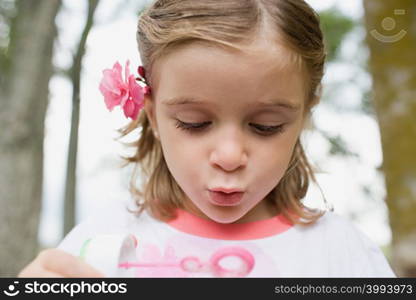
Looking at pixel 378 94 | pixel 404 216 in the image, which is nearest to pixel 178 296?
pixel 404 216

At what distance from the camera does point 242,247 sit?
1270 mm

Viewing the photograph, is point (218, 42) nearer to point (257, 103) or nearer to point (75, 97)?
point (257, 103)

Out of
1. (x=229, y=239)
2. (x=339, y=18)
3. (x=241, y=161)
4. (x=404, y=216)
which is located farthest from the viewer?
(x=339, y=18)

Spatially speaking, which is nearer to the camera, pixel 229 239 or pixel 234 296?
pixel 234 296

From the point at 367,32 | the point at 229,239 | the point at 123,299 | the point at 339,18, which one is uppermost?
the point at 339,18

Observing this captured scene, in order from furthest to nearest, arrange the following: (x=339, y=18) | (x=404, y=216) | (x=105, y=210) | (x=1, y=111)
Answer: (x=339, y=18) → (x=1, y=111) → (x=404, y=216) → (x=105, y=210)

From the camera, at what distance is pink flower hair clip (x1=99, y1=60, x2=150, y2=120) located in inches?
50.4

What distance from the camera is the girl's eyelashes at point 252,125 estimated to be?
1090 mm

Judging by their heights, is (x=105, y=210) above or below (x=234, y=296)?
above

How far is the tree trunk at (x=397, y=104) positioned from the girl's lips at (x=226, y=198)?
115 centimetres

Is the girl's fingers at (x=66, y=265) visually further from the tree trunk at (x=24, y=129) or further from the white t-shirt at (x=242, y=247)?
the tree trunk at (x=24, y=129)

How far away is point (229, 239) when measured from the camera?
50.7 inches

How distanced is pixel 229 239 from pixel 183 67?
1.48 ft

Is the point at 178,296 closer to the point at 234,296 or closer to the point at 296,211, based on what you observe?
the point at 234,296
